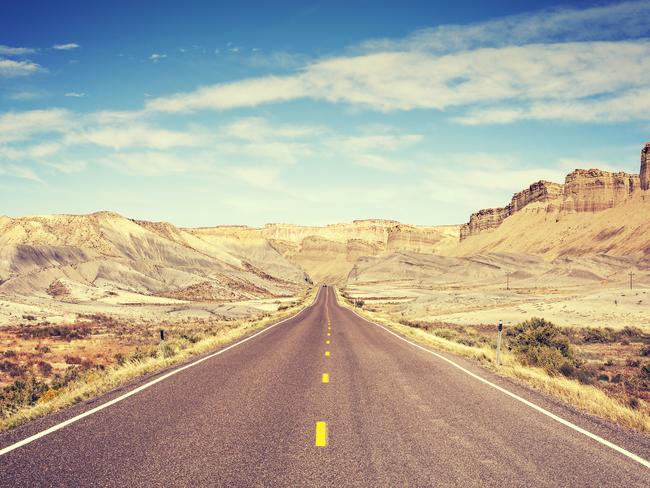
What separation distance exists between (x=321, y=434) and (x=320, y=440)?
291 millimetres

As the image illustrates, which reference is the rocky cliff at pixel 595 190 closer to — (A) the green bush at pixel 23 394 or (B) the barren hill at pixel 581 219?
(B) the barren hill at pixel 581 219

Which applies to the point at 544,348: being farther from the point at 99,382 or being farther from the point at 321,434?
the point at 99,382

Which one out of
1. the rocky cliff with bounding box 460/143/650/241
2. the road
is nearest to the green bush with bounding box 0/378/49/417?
the road

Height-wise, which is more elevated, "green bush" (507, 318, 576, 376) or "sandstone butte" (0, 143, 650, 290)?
"sandstone butte" (0, 143, 650, 290)

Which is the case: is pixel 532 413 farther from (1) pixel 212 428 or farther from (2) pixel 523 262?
(2) pixel 523 262

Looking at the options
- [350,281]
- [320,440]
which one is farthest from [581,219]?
[320,440]

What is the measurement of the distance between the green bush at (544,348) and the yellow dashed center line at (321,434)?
9.31 m

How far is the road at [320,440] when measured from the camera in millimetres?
5273

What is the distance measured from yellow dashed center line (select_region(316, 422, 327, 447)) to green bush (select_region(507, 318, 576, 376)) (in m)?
9.31

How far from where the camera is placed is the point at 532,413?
8.47 meters

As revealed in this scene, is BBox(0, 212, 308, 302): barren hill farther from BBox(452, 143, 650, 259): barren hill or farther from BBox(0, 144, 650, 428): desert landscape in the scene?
BBox(452, 143, 650, 259): barren hill

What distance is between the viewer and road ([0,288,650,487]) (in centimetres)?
527

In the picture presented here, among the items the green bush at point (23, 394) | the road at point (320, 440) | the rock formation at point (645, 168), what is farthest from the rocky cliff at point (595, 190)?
the green bush at point (23, 394)

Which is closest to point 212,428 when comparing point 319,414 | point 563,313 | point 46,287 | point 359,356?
point 319,414
